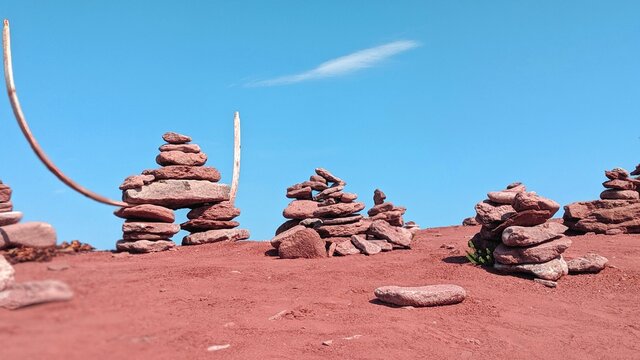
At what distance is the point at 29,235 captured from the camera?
8.89 feet

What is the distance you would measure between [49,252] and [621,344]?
8.65 m

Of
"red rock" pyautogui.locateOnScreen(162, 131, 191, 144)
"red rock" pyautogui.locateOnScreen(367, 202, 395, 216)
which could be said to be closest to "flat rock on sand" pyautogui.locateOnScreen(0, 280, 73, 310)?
"red rock" pyautogui.locateOnScreen(162, 131, 191, 144)

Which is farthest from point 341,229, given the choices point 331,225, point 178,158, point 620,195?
point 620,195

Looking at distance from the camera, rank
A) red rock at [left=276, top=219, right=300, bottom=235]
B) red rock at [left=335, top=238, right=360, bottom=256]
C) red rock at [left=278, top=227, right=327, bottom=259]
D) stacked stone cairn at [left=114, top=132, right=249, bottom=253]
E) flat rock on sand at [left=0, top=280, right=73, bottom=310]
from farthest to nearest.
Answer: red rock at [left=276, top=219, right=300, bottom=235] → stacked stone cairn at [left=114, top=132, right=249, bottom=253] → red rock at [left=335, top=238, right=360, bottom=256] → red rock at [left=278, top=227, right=327, bottom=259] → flat rock on sand at [left=0, top=280, right=73, bottom=310]

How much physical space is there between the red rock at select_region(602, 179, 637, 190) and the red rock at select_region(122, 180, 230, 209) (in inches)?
448

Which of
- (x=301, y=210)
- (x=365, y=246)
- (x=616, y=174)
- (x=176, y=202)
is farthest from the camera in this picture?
(x=616, y=174)

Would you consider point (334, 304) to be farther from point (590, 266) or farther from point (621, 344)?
point (590, 266)

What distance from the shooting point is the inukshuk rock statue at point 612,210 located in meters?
17.6

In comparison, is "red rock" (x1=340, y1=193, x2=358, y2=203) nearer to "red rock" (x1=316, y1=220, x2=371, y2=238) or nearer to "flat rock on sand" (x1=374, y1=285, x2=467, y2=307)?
"red rock" (x1=316, y1=220, x2=371, y2=238)

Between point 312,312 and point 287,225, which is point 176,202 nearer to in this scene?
point 287,225

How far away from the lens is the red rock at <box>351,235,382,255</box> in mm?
13758

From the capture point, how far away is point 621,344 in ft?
29.2

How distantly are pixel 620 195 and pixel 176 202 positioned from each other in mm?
12779

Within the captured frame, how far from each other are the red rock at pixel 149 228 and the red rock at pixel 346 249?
13.3ft
